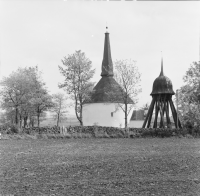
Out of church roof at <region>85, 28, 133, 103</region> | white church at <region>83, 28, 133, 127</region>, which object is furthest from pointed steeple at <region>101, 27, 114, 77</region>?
white church at <region>83, 28, 133, 127</region>

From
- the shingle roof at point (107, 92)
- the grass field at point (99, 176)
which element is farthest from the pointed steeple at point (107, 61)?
the grass field at point (99, 176)

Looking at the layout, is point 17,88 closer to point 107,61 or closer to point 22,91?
point 22,91

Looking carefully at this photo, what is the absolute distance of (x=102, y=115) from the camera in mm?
34156

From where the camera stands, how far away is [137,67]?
95.0ft

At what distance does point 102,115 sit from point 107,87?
12.8 feet

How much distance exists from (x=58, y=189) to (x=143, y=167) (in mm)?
3629

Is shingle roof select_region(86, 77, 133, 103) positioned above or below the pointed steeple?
below

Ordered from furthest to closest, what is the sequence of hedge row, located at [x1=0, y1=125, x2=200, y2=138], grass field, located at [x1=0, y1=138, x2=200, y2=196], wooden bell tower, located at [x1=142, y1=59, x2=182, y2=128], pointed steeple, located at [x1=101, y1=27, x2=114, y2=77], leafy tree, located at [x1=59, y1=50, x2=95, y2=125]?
pointed steeple, located at [x1=101, y1=27, x2=114, y2=77] → leafy tree, located at [x1=59, y1=50, x2=95, y2=125] → wooden bell tower, located at [x1=142, y1=59, x2=182, y2=128] → hedge row, located at [x1=0, y1=125, x2=200, y2=138] → grass field, located at [x1=0, y1=138, x2=200, y2=196]

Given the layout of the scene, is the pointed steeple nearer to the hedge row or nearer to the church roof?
the church roof

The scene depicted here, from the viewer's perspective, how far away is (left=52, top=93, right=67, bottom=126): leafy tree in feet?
108

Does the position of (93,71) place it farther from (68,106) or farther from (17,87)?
(17,87)

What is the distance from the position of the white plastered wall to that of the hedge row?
10.4 metres

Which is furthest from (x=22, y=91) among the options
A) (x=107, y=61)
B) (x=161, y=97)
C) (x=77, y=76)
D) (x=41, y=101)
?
(x=161, y=97)

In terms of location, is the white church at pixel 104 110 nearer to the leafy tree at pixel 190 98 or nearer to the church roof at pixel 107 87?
the church roof at pixel 107 87
